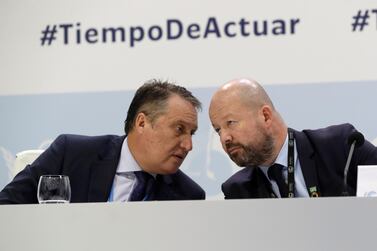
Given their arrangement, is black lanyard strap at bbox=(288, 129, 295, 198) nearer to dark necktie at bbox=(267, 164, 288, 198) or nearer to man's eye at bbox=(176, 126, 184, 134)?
dark necktie at bbox=(267, 164, 288, 198)

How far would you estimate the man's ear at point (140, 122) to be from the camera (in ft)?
13.3

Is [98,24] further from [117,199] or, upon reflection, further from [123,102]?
[117,199]

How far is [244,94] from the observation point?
Result: 4.07 m

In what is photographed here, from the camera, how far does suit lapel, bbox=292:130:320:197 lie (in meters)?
3.62

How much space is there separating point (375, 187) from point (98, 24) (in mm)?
2148

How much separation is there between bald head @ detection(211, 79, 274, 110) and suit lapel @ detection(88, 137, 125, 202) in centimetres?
54

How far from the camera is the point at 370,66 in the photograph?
181 inches

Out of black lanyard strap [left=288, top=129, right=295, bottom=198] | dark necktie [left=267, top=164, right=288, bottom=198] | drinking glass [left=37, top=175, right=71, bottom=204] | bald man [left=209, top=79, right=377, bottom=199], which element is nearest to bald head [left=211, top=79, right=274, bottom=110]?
bald man [left=209, top=79, right=377, bottom=199]

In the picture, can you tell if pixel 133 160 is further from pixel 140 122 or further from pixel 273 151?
pixel 273 151

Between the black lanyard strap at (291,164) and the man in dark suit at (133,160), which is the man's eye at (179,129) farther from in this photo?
the black lanyard strap at (291,164)

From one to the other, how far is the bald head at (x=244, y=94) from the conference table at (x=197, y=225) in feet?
5.37

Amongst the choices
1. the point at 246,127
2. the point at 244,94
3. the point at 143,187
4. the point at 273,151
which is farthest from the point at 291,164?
the point at 143,187

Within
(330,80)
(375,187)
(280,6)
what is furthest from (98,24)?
(375,187)

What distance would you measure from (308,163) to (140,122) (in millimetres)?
869
